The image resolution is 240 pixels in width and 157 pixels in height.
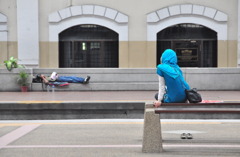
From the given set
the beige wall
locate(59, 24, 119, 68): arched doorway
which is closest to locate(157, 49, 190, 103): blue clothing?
locate(59, 24, 119, 68): arched doorway

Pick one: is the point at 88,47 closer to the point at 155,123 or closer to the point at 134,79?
the point at 134,79

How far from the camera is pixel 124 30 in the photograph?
84.7 feet

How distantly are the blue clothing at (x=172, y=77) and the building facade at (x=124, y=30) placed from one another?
17.7m

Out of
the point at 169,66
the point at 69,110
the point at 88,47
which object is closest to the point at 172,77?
the point at 169,66

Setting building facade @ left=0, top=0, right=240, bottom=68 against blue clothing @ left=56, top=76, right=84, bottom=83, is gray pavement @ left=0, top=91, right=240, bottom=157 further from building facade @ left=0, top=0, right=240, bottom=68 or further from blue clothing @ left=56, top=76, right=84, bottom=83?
building facade @ left=0, top=0, right=240, bottom=68

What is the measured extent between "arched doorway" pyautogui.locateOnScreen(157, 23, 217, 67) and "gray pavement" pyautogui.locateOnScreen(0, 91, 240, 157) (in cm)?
1553

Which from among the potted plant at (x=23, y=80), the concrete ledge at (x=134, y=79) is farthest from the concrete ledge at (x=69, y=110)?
the concrete ledge at (x=134, y=79)

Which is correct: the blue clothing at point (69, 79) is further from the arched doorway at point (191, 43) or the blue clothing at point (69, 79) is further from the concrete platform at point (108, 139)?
the concrete platform at point (108, 139)

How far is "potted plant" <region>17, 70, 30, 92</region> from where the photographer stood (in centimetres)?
1912

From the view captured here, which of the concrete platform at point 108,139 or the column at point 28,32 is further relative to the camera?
the column at point 28,32

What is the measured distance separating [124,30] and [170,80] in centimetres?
1804

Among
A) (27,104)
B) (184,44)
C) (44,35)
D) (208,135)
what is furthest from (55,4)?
(208,135)

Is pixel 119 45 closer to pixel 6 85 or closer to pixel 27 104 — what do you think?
pixel 6 85

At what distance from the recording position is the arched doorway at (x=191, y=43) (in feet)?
85.1
